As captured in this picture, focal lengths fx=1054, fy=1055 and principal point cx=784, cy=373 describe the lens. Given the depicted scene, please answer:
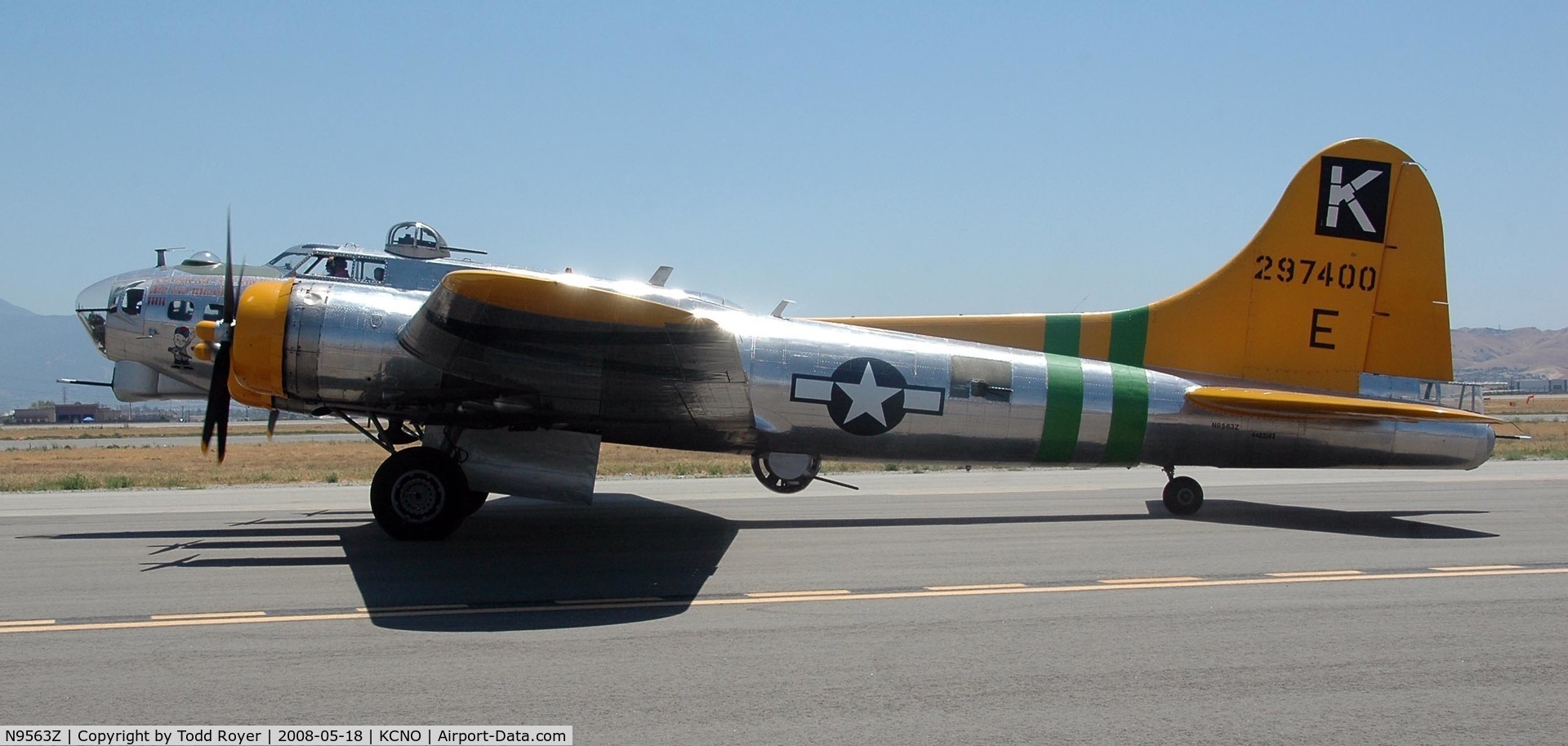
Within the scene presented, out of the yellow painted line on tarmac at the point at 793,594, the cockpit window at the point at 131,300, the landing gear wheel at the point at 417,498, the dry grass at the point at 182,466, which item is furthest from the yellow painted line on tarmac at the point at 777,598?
the dry grass at the point at 182,466

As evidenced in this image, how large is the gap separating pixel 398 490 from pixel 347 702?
19.5 feet

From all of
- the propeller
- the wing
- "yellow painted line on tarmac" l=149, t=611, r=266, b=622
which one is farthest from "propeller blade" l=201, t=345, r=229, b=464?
"yellow painted line on tarmac" l=149, t=611, r=266, b=622

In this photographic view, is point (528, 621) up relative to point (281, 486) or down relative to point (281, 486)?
up

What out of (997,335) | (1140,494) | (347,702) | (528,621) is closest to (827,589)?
(528,621)

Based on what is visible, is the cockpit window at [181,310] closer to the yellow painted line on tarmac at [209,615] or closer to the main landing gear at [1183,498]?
the yellow painted line on tarmac at [209,615]

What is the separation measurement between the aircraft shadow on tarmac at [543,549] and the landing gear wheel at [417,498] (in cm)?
19

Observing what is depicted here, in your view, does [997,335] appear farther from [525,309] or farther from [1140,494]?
[525,309]

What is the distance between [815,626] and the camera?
7.72 m

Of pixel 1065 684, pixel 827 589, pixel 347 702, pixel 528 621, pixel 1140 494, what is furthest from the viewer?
pixel 1140 494

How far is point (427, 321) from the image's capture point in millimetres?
9914

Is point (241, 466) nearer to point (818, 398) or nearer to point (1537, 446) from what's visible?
point (818, 398)

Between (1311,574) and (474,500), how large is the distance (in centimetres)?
955

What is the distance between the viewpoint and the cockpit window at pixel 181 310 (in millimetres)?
13211
